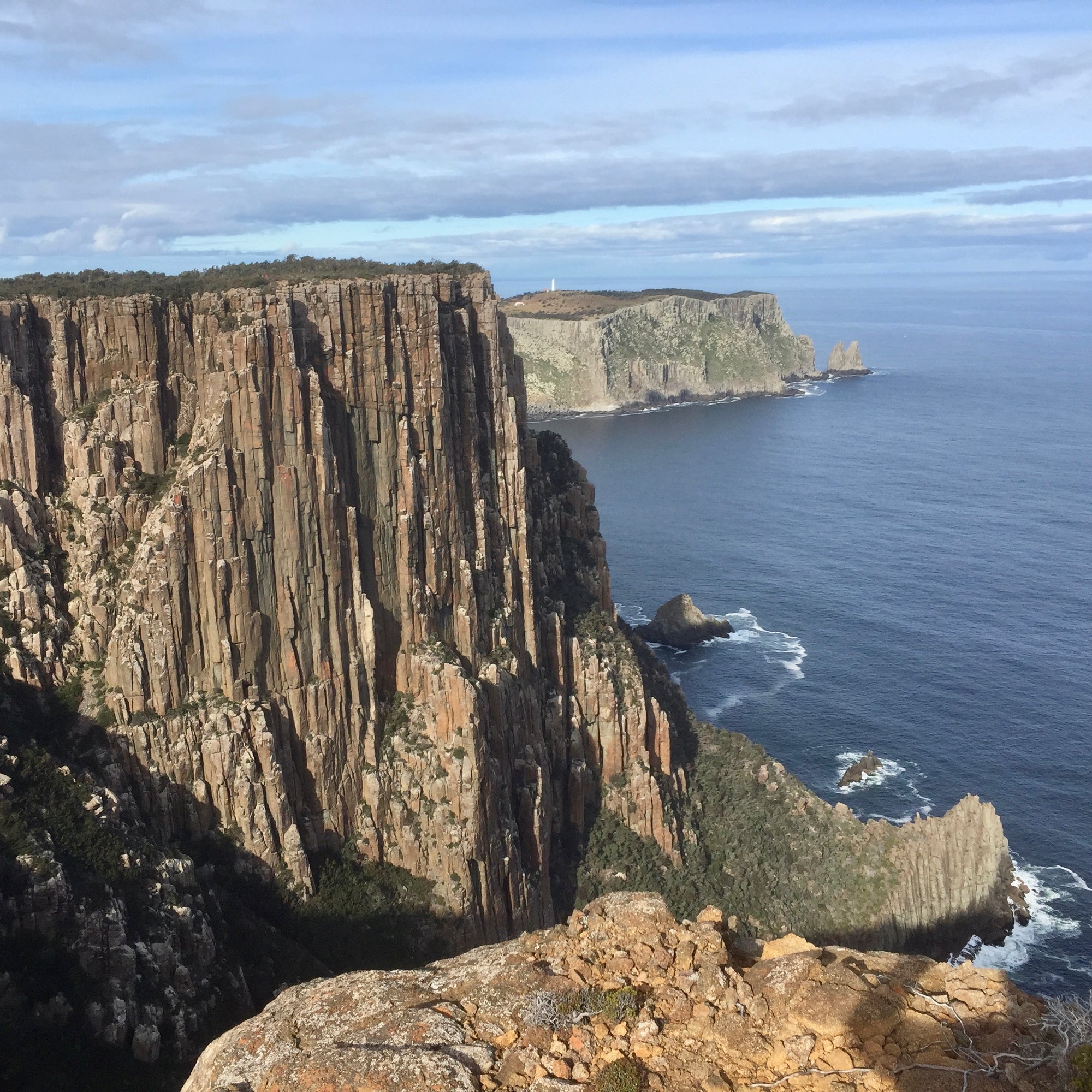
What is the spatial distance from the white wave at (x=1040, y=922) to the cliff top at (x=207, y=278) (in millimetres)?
66749

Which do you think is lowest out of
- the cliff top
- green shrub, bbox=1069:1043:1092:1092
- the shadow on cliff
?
the shadow on cliff

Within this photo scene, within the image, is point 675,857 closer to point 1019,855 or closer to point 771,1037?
point 1019,855

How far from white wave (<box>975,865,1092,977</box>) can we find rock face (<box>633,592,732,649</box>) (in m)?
55.7

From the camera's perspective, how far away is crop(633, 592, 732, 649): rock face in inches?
5522

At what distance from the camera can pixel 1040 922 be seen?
280 feet

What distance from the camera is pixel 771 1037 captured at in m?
22.0

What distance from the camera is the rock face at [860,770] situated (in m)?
104

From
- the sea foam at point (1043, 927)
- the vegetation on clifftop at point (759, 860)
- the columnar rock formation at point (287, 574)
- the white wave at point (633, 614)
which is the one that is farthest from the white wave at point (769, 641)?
the columnar rock formation at point (287, 574)

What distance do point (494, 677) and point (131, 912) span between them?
2768 cm

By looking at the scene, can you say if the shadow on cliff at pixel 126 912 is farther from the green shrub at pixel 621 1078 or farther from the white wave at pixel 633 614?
the white wave at pixel 633 614

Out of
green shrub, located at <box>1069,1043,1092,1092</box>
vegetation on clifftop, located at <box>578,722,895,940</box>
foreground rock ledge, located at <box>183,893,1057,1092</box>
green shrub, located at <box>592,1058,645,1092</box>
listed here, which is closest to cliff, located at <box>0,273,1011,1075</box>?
vegetation on clifftop, located at <box>578,722,895,940</box>

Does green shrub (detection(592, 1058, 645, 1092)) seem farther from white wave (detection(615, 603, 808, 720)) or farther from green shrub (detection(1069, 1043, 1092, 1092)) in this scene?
white wave (detection(615, 603, 808, 720))

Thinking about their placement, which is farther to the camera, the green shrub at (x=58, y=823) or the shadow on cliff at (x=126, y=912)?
the green shrub at (x=58, y=823)

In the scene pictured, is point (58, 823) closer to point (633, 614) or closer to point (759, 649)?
point (759, 649)
